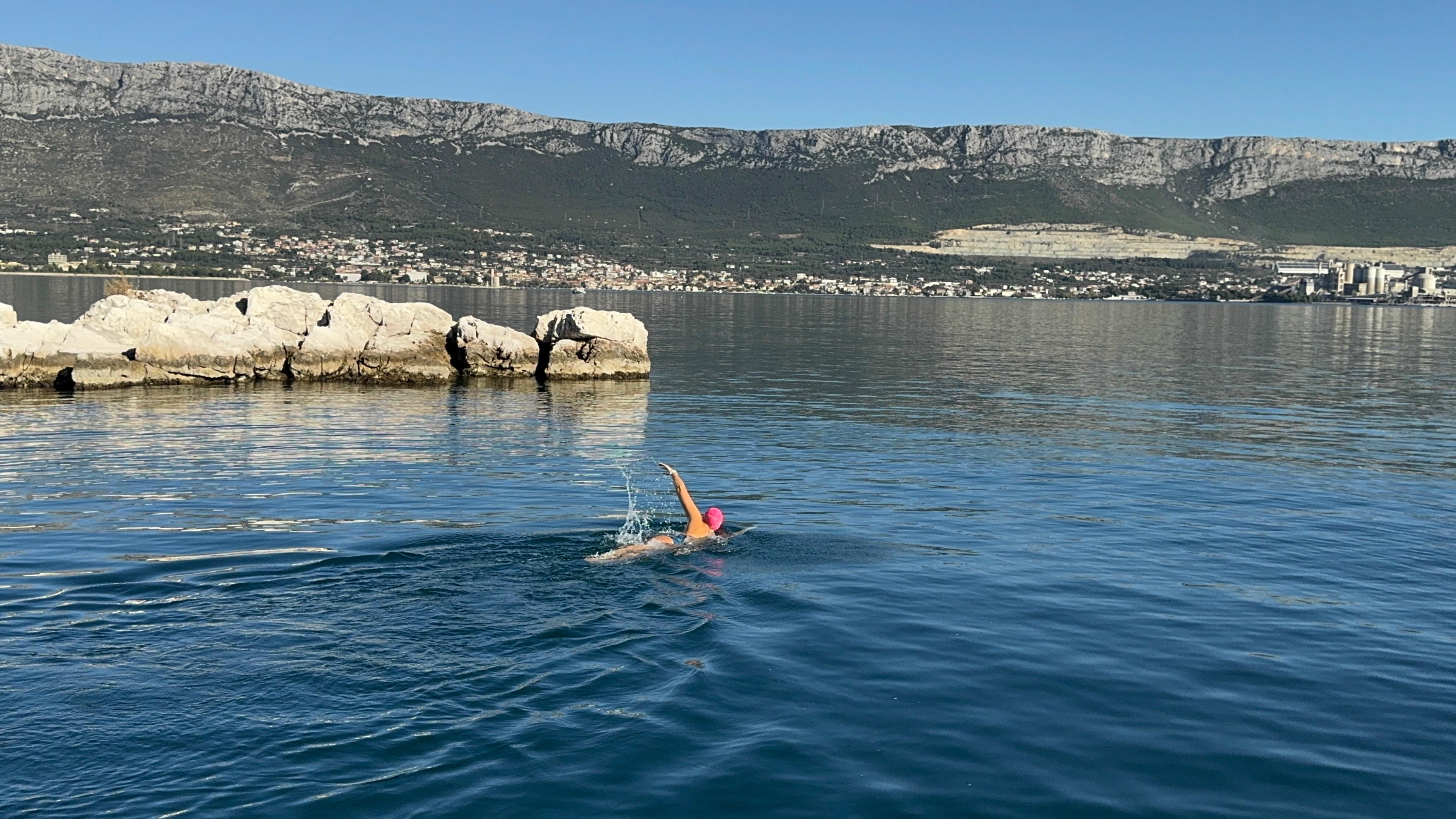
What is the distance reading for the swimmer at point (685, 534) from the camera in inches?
684

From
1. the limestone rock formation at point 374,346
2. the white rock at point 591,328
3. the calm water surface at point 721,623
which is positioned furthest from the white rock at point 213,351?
the white rock at point 591,328

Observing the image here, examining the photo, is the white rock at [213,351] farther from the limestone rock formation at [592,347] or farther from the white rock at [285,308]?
the limestone rock formation at [592,347]

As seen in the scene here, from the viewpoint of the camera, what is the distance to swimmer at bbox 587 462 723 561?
1738 centimetres

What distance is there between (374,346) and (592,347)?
8897 millimetres

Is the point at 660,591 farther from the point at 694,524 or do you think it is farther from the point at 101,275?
the point at 101,275

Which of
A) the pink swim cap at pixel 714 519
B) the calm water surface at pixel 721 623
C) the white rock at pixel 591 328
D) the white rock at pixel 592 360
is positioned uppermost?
the white rock at pixel 591 328

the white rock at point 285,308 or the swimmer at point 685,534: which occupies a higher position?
the white rock at point 285,308

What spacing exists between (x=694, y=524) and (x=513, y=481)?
24.9ft

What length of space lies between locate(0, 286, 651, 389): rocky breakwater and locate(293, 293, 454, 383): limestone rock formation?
46 mm

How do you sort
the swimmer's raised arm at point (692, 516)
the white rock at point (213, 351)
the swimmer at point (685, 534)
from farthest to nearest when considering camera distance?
the white rock at point (213, 351) → the swimmer's raised arm at point (692, 516) → the swimmer at point (685, 534)

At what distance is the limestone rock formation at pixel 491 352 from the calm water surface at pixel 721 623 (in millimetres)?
13314

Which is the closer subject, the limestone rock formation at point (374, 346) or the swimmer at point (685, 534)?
the swimmer at point (685, 534)

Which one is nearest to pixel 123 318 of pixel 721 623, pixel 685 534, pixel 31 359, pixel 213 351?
pixel 213 351

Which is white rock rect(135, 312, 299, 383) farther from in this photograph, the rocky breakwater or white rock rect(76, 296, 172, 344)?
white rock rect(76, 296, 172, 344)
